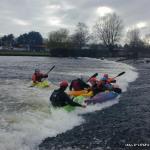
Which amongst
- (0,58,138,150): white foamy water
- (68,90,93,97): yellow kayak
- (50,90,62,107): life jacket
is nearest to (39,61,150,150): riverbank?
(0,58,138,150): white foamy water

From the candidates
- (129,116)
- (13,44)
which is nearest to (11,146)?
(129,116)

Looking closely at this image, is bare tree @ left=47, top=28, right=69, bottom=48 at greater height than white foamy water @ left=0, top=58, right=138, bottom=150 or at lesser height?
greater

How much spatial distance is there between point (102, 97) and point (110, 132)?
5.27 metres

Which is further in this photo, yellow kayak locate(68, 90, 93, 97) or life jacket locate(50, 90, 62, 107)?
yellow kayak locate(68, 90, 93, 97)

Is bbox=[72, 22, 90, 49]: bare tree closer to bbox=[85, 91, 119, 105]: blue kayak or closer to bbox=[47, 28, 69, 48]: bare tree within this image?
bbox=[47, 28, 69, 48]: bare tree

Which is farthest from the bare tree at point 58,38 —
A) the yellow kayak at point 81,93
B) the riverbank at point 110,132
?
the riverbank at point 110,132

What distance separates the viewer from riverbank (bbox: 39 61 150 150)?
9953 millimetres

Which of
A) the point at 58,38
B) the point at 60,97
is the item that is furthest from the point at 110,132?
the point at 58,38

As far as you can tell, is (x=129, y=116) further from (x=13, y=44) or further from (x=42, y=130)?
(x=13, y=44)

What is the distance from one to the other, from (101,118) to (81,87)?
413cm

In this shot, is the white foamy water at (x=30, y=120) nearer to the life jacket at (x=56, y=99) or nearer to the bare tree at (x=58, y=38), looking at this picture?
the life jacket at (x=56, y=99)

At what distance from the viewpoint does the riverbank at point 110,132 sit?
32.7 feet

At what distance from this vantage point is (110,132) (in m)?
11.4

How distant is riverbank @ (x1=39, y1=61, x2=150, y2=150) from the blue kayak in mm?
792
